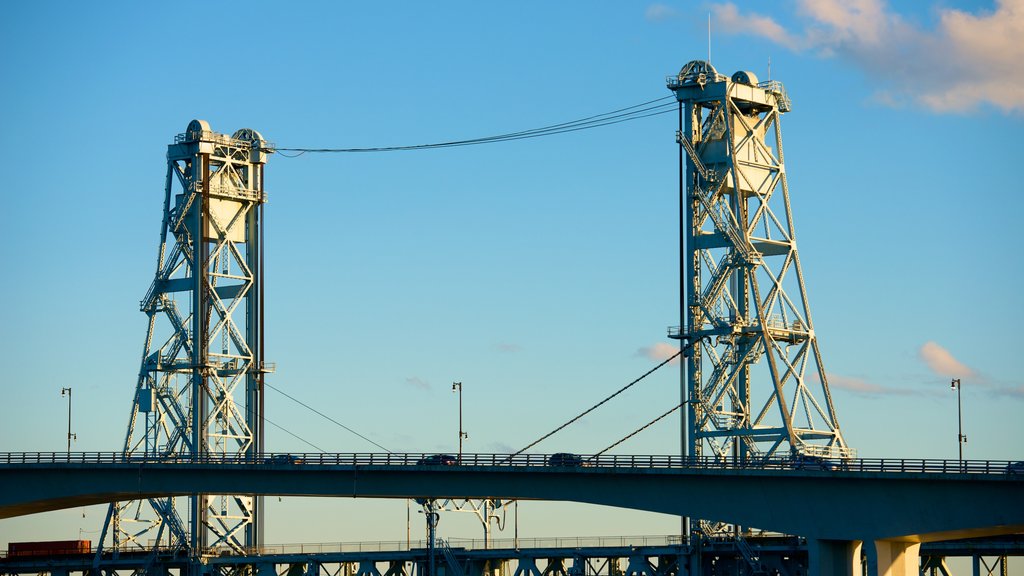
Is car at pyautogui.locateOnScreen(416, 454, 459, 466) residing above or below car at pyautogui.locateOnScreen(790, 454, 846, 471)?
above

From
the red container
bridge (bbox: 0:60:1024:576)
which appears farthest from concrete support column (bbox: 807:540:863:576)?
the red container

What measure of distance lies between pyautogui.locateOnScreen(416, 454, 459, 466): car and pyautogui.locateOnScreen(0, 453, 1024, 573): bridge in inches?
3.3

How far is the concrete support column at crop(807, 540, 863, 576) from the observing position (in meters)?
92.5

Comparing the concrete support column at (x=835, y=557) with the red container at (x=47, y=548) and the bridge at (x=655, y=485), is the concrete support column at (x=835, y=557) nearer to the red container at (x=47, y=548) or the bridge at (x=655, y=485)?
the bridge at (x=655, y=485)

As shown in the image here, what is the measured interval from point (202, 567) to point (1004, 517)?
5821 cm

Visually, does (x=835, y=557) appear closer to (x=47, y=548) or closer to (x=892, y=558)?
(x=892, y=558)

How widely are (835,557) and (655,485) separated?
10.9 m

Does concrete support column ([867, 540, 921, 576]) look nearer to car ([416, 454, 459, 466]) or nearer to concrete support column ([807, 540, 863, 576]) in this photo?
concrete support column ([807, 540, 863, 576])

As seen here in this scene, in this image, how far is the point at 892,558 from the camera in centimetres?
9194

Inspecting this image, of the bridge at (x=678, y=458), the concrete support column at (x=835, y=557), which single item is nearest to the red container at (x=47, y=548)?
the bridge at (x=678, y=458)

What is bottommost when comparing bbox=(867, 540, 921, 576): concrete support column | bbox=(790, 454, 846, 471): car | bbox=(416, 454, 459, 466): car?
bbox=(867, 540, 921, 576): concrete support column

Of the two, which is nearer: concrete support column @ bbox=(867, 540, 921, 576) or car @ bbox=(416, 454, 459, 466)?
concrete support column @ bbox=(867, 540, 921, 576)

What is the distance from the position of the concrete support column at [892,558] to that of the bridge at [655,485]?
0.12 m

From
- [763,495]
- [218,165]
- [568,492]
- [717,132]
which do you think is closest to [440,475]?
[568,492]
